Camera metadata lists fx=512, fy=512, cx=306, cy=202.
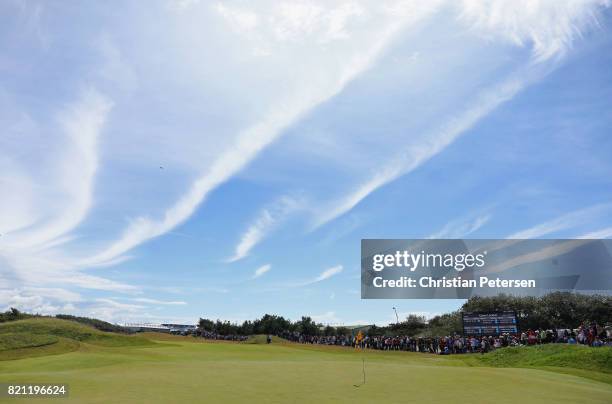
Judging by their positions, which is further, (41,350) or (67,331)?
(67,331)

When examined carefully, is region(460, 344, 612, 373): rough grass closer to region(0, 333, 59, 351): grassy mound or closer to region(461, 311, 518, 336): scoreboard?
region(461, 311, 518, 336): scoreboard

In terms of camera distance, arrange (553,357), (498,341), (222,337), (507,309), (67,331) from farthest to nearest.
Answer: (222,337)
(507,309)
(67,331)
(498,341)
(553,357)

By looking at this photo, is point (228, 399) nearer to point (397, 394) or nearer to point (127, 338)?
point (397, 394)

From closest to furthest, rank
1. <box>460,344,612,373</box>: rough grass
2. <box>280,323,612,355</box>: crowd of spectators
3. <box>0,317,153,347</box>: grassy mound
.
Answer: <box>460,344,612,373</box>: rough grass → <box>280,323,612,355</box>: crowd of spectators → <box>0,317,153,347</box>: grassy mound

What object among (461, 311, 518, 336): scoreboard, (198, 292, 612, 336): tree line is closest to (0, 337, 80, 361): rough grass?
(461, 311, 518, 336): scoreboard

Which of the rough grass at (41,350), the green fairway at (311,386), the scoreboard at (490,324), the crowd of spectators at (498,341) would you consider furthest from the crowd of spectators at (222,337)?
the green fairway at (311,386)

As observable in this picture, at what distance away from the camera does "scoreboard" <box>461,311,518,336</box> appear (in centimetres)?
5754

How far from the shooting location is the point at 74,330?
204ft

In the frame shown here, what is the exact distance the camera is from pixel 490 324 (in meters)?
58.1

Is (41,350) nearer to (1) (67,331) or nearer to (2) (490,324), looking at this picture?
(1) (67,331)

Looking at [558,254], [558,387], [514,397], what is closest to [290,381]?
[514,397]

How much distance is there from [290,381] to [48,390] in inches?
355

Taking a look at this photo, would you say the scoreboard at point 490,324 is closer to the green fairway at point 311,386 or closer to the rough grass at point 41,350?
the green fairway at point 311,386

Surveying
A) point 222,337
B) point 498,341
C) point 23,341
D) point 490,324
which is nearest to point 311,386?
point 23,341
